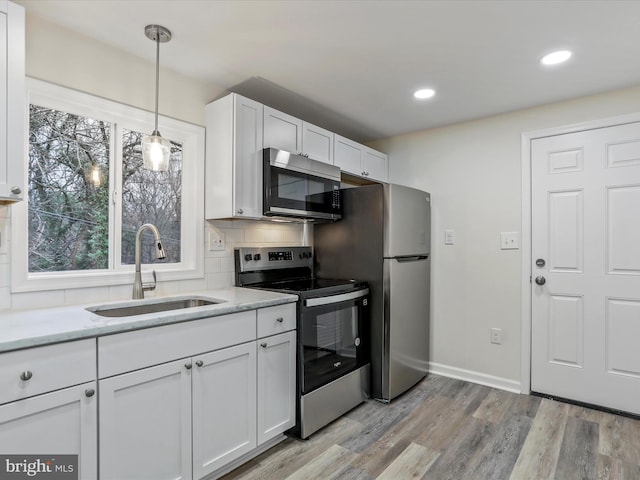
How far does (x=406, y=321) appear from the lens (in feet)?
9.55

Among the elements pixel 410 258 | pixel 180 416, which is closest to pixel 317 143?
pixel 410 258

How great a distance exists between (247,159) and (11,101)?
3.81 ft

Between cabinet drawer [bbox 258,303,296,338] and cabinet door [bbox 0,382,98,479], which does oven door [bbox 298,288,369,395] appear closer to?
cabinet drawer [bbox 258,303,296,338]

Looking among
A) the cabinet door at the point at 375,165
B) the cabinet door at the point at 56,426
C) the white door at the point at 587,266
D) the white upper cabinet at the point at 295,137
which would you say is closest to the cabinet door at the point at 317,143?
the white upper cabinet at the point at 295,137

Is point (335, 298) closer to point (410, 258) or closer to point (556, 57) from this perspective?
point (410, 258)

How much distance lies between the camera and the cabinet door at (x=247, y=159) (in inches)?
89.1

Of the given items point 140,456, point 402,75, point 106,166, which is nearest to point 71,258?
point 106,166

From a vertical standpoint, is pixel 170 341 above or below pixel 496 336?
above

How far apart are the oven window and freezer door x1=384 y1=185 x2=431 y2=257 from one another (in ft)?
1.92

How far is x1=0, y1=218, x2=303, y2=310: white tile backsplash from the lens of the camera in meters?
1.68

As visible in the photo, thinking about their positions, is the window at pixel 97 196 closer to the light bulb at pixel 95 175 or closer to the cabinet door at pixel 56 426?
the light bulb at pixel 95 175

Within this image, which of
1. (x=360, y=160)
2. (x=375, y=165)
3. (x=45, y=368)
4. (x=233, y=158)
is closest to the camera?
(x=45, y=368)

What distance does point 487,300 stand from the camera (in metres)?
3.09

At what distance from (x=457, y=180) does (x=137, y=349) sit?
2.86 metres
